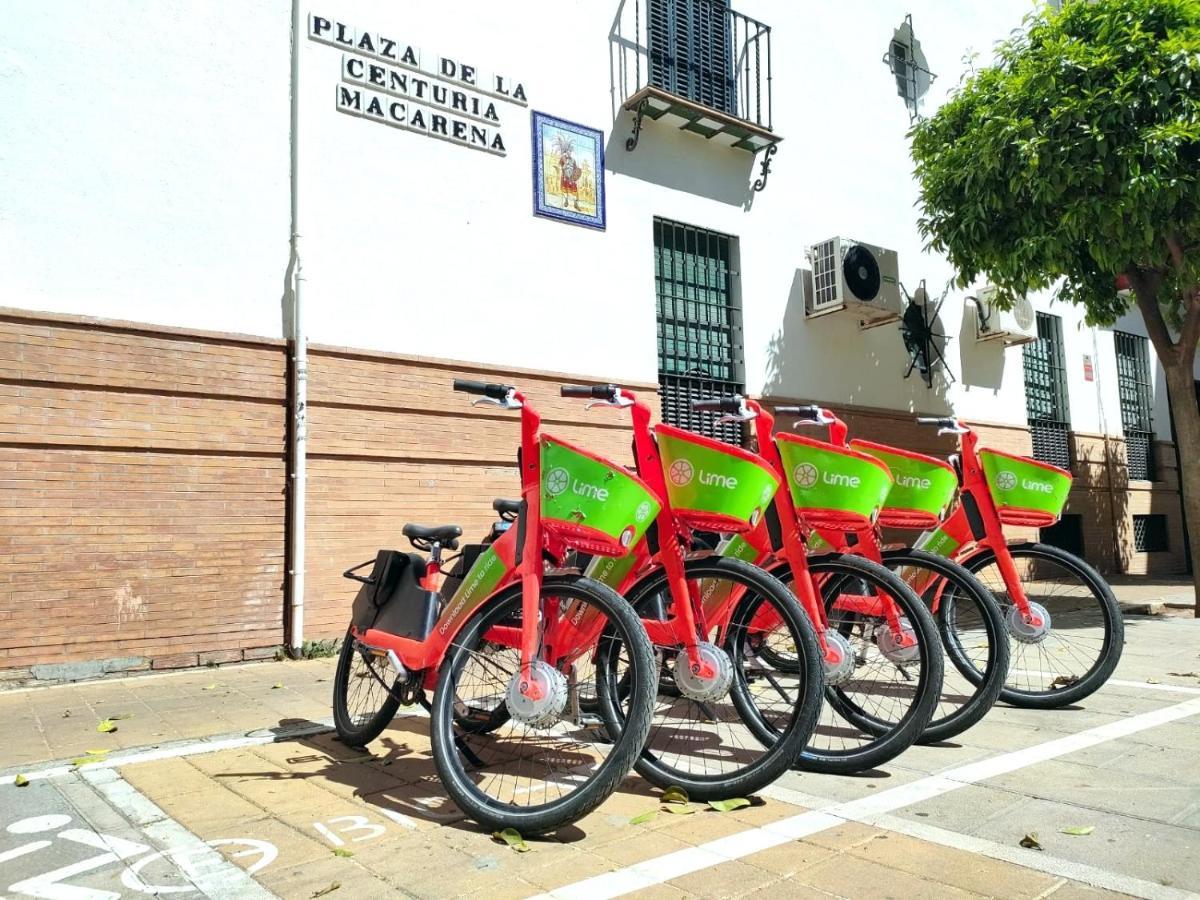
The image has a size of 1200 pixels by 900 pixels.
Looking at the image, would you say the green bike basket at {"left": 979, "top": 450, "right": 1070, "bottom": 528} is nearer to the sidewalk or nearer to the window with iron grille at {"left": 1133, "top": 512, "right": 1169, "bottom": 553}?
the sidewalk

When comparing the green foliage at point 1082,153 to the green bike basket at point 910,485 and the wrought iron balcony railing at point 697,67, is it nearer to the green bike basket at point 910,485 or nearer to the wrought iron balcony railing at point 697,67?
the wrought iron balcony railing at point 697,67

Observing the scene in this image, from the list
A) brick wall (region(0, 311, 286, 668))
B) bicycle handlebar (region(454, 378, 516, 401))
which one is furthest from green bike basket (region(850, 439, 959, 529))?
brick wall (region(0, 311, 286, 668))

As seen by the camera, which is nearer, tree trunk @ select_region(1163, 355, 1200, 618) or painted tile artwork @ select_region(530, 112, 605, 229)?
painted tile artwork @ select_region(530, 112, 605, 229)

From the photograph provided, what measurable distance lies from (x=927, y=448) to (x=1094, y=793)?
29.5 ft

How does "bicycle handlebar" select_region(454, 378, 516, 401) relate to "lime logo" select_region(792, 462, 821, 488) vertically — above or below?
above

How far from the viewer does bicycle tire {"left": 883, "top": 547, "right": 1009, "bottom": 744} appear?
420cm

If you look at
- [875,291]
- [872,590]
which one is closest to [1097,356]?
[875,291]

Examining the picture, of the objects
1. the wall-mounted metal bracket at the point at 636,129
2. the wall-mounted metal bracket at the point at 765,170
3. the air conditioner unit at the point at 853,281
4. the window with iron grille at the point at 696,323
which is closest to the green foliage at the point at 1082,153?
the air conditioner unit at the point at 853,281

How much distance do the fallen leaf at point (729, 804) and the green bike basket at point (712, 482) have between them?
994 mm

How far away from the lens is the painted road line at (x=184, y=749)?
3846 mm

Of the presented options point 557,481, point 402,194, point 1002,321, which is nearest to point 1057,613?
point 557,481

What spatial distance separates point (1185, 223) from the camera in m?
8.57

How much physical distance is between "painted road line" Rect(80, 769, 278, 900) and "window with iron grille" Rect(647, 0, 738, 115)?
27.0ft

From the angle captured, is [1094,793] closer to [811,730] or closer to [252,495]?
[811,730]
